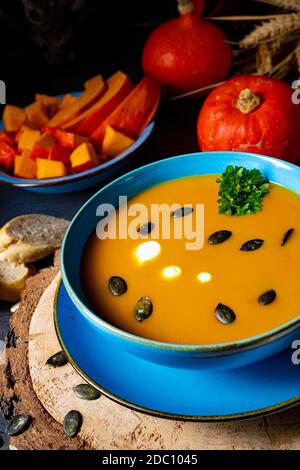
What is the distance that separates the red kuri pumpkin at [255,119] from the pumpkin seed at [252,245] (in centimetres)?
71

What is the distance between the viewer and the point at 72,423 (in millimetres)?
1588

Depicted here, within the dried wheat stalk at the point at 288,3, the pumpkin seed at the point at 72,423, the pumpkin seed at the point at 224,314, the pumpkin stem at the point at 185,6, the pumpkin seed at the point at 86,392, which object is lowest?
the pumpkin seed at the point at 72,423

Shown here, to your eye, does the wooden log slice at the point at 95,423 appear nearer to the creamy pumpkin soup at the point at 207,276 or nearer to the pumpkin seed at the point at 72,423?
the pumpkin seed at the point at 72,423

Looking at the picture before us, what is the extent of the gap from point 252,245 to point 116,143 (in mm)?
1077

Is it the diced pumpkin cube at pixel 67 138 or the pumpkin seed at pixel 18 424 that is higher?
the diced pumpkin cube at pixel 67 138

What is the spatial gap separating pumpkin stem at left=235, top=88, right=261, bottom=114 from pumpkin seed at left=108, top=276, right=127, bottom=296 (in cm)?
99

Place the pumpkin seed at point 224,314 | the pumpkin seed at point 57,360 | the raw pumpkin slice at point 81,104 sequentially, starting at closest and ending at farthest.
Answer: the pumpkin seed at point 224,314 → the pumpkin seed at point 57,360 → the raw pumpkin slice at point 81,104

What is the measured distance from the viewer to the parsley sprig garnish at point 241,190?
1.77 metres

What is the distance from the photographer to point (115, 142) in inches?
100

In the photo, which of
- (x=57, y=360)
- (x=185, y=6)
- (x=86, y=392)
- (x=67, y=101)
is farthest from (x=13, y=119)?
(x=86, y=392)

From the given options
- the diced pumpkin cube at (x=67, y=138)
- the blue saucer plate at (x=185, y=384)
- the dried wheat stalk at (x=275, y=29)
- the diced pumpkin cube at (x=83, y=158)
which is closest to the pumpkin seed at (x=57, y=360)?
the blue saucer plate at (x=185, y=384)

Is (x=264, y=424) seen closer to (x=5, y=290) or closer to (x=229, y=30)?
(x=5, y=290)

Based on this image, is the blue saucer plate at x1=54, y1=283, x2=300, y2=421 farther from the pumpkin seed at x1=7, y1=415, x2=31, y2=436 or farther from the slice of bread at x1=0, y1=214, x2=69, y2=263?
the slice of bread at x1=0, y1=214, x2=69, y2=263
